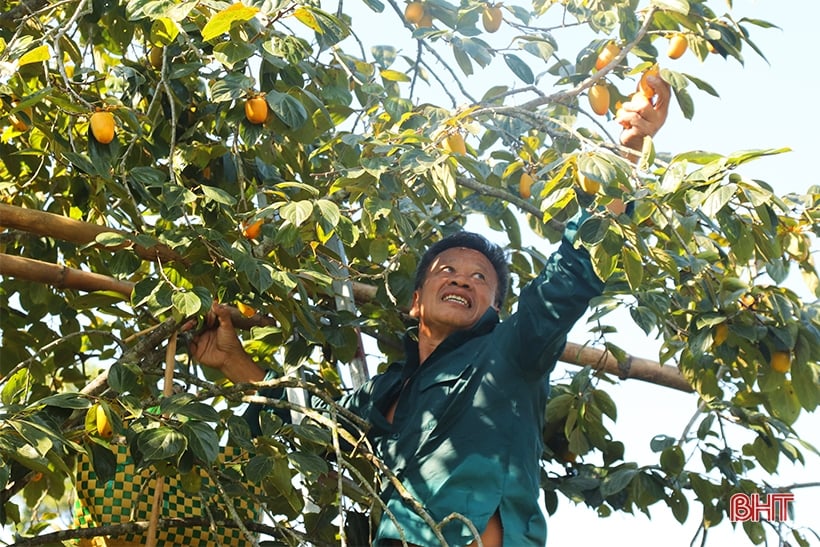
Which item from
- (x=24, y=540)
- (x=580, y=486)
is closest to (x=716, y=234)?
(x=580, y=486)

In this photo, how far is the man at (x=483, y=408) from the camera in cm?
235

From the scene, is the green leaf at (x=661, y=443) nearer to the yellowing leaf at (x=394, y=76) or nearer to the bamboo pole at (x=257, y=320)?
the bamboo pole at (x=257, y=320)

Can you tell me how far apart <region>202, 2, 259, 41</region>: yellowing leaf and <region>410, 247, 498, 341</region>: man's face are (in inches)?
33.4

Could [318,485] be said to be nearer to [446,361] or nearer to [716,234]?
[446,361]

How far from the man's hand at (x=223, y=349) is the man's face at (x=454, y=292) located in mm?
423

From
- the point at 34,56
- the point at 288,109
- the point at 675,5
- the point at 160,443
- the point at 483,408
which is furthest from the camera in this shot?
the point at 675,5

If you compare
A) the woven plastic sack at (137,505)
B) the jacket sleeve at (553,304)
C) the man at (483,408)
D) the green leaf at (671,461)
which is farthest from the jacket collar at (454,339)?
the green leaf at (671,461)

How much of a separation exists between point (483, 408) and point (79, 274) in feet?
3.18

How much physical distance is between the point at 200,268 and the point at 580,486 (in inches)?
46.8

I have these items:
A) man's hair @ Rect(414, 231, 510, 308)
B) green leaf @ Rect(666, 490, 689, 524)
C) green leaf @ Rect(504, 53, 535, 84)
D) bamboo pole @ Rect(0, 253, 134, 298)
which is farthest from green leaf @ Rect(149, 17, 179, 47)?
green leaf @ Rect(666, 490, 689, 524)

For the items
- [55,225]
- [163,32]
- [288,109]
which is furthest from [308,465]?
[163,32]

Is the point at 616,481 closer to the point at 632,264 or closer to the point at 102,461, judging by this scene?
the point at 632,264

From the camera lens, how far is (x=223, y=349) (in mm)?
2949

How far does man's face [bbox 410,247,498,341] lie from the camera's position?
9.20ft
